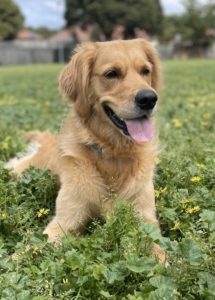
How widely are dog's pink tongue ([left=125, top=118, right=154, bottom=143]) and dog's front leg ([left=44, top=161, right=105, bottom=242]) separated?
0.44m

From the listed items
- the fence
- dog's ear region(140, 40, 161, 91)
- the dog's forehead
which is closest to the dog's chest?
the dog's forehead

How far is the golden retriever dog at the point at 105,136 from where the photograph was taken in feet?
10.8

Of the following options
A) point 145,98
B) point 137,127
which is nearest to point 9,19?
point 137,127

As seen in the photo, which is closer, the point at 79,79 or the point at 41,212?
the point at 41,212

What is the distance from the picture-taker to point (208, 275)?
7.43 ft

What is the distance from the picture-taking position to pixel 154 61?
3.95 metres

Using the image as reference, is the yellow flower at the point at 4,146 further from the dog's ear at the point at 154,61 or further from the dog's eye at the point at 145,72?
the dog's eye at the point at 145,72

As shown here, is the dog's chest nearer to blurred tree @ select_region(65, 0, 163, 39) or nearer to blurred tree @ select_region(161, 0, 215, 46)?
blurred tree @ select_region(65, 0, 163, 39)

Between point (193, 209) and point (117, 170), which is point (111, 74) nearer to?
point (117, 170)

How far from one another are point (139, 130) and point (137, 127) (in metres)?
0.03

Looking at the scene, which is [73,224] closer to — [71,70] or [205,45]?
[71,70]

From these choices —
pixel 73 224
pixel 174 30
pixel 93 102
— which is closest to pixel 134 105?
pixel 93 102

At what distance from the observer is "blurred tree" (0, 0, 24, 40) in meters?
65.8

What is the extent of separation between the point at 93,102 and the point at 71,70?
Answer: 0.37 meters
